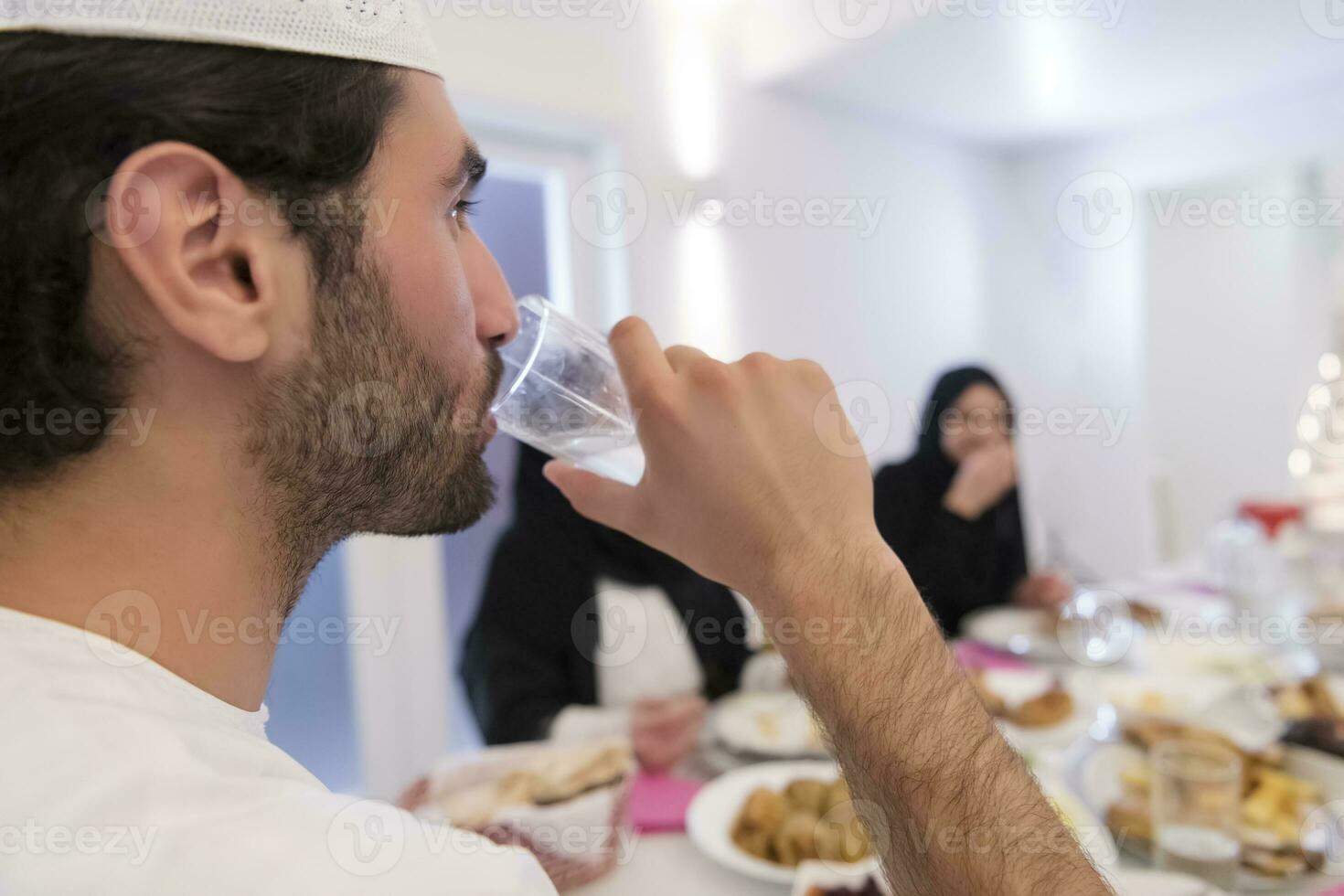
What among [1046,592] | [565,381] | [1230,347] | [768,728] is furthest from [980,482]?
[1230,347]

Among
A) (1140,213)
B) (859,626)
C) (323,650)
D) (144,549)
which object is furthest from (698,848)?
(1140,213)

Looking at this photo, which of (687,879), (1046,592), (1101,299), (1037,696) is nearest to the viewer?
(687,879)

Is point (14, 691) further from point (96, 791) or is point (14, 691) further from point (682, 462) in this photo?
point (682, 462)

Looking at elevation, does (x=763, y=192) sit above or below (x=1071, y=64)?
below

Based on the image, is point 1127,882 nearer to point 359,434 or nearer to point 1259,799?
point 1259,799

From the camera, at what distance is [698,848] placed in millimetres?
861

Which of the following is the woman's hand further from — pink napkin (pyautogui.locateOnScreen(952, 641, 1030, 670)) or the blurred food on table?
the blurred food on table

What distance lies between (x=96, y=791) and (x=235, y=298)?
267 mm

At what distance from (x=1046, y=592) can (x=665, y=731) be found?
119 cm

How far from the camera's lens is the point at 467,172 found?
59cm

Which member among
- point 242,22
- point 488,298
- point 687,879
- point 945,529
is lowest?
point 687,879

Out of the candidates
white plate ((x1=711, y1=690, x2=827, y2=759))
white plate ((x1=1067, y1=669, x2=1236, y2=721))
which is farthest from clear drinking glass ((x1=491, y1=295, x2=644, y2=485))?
white plate ((x1=1067, y1=669, x2=1236, y2=721))

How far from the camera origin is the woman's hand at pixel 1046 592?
6.03 ft

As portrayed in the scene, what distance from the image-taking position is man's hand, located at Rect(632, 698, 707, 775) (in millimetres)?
1054
